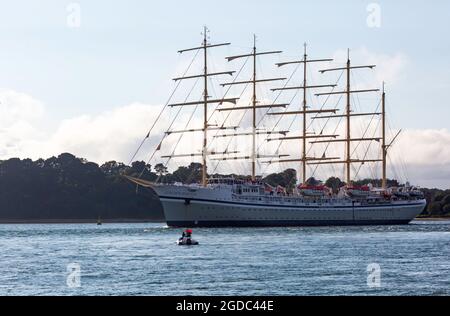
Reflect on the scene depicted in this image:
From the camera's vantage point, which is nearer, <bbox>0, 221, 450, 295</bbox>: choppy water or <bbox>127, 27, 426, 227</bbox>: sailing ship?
<bbox>0, 221, 450, 295</bbox>: choppy water

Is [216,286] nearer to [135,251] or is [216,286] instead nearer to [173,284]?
[173,284]

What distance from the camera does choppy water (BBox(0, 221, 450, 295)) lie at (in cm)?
4922

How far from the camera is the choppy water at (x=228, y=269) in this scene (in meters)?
49.2

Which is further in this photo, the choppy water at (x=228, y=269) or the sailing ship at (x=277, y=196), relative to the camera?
the sailing ship at (x=277, y=196)

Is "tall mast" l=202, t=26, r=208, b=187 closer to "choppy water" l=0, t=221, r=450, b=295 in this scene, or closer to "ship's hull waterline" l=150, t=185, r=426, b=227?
"ship's hull waterline" l=150, t=185, r=426, b=227

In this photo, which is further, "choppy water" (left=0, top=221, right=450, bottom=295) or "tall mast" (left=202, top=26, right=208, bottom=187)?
"tall mast" (left=202, top=26, right=208, bottom=187)

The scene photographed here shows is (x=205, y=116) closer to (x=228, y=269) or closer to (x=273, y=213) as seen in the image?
(x=273, y=213)

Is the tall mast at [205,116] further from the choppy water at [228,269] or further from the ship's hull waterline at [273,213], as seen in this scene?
the choppy water at [228,269]

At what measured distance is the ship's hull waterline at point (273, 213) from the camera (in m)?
145

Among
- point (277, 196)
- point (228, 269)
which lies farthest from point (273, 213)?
point (228, 269)

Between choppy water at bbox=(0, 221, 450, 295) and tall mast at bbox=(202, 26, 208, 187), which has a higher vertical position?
tall mast at bbox=(202, 26, 208, 187)

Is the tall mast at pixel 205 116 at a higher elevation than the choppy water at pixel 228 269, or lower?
higher

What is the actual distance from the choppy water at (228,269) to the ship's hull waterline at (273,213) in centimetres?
5147

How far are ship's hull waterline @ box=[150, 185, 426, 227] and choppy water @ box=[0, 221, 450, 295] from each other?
51471 mm
